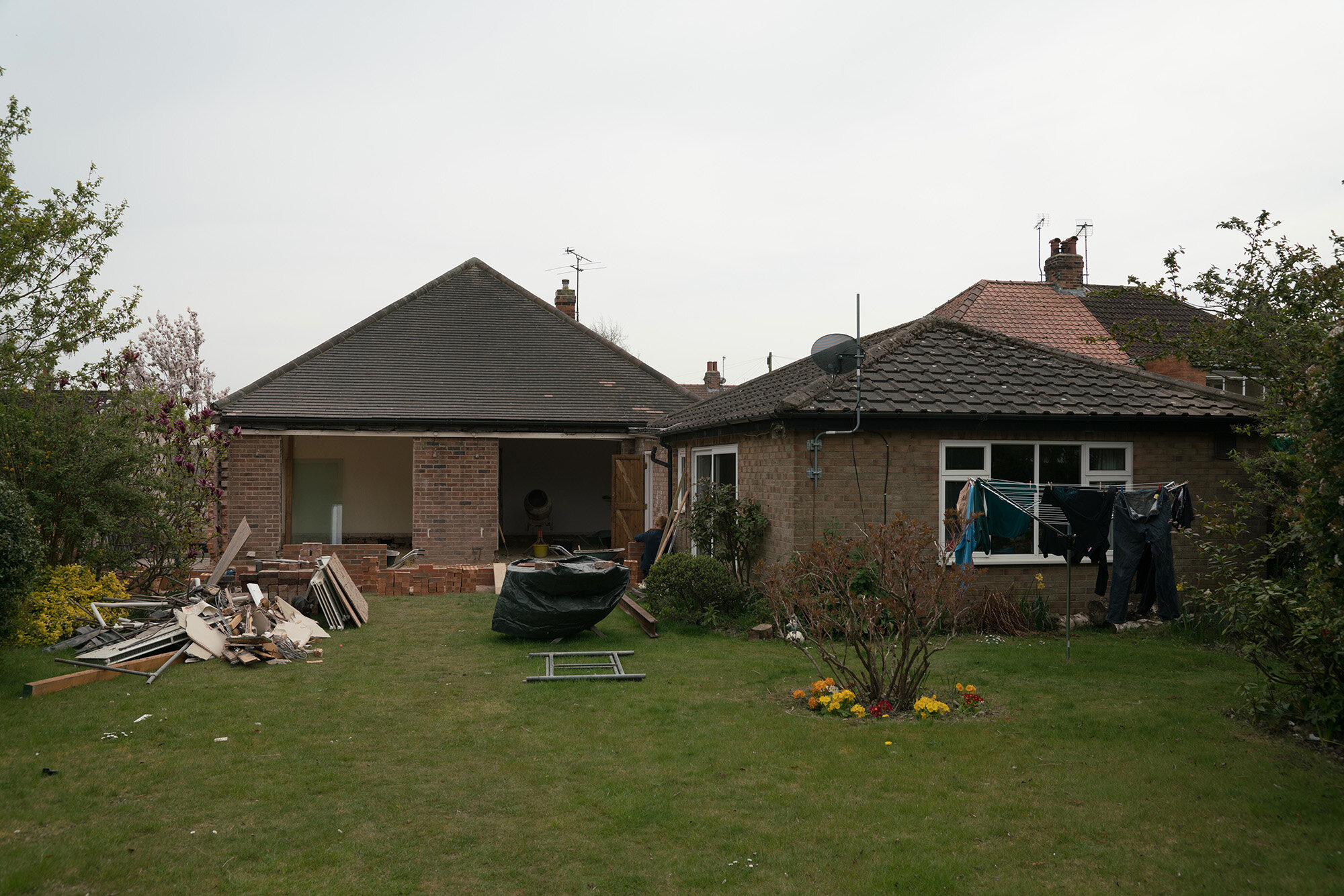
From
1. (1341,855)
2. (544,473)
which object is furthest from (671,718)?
(544,473)

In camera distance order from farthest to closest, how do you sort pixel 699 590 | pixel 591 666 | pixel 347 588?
pixel 347 588 < pixel 699 590 < pixel 591 666

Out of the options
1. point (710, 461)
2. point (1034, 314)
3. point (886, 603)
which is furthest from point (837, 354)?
point (1034, 314)

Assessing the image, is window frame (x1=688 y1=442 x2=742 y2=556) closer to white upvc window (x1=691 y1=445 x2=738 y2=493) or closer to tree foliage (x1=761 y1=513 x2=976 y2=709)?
white upvc window (x1=691 y1=445 x2=738 y2=493)

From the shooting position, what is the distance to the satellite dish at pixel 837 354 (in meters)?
11.3

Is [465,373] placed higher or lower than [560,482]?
higher

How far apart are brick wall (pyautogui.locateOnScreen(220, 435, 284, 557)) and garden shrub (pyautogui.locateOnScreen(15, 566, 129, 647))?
6.95m

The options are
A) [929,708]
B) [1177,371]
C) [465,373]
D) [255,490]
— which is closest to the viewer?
[929,708]

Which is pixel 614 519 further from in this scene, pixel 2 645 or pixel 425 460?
pixel 2 645

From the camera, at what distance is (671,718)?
6.96 m

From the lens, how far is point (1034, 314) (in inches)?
891

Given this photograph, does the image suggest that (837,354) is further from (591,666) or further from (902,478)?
(591,666)

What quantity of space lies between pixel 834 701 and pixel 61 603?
8521mm

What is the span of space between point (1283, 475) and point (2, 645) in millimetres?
13874

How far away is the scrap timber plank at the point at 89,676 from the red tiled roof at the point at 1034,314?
18.4 metres
